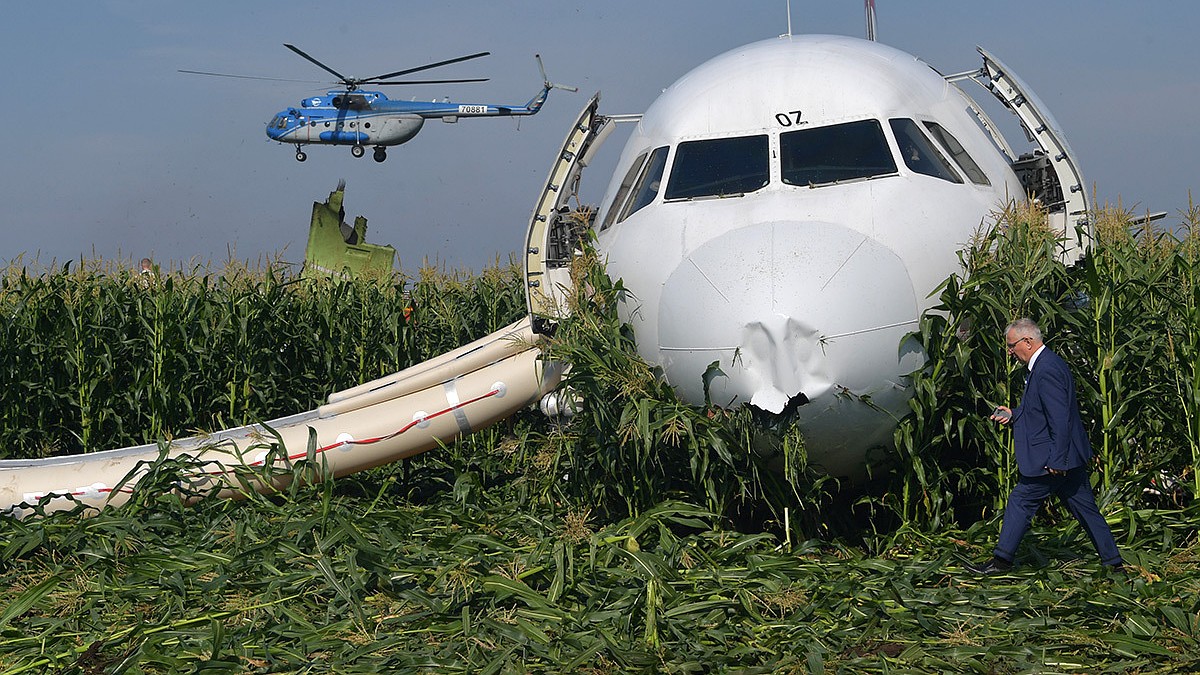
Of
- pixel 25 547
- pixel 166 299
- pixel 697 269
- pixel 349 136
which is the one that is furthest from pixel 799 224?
pixel 349 136

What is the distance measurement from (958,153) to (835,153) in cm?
97

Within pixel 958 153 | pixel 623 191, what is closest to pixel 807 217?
pixel 958 153

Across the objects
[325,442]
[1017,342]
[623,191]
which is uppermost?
[623,191]

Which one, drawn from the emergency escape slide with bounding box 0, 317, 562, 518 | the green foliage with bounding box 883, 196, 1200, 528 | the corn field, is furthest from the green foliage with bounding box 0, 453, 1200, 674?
the emergency escape slide with bounding box 0, 317, 562, 518

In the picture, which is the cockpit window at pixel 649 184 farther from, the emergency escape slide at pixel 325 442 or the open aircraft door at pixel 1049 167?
the open aircraft door at pixel 1049 167

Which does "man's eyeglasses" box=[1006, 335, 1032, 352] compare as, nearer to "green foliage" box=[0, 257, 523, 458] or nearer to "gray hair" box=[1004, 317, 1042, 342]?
"gray hair" box=[1004, 317, 1042, 342]

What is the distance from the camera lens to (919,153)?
8.39 meters

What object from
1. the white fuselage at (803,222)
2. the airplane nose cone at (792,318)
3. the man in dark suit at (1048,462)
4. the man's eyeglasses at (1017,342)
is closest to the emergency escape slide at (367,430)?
the white fuselage at (803,222)

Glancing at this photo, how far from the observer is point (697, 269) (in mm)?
7641

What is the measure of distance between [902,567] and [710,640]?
1598 mm

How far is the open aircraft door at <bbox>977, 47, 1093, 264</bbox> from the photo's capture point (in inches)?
346

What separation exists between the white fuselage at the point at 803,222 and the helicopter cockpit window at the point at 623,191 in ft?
0.09

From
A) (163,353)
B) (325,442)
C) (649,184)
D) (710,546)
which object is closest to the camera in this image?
(710,546)

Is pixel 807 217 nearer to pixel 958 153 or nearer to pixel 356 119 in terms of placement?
pixel 958 153
